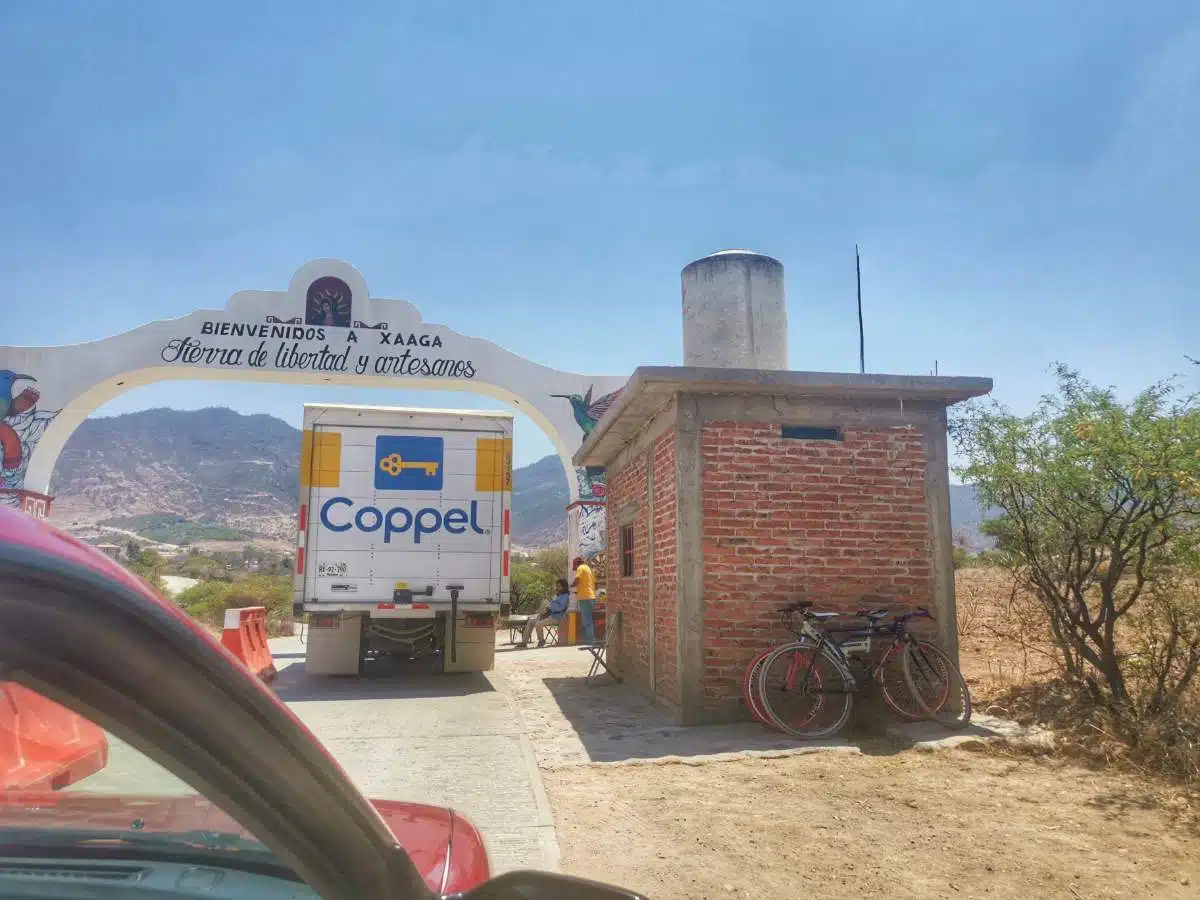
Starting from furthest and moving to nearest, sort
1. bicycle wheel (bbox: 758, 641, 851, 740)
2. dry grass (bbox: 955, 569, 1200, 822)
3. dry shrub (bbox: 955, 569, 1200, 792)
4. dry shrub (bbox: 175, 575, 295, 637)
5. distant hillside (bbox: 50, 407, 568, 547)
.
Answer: distant hillside (bbox: 50, 407, 568, 547) → dry shrub (bbox: 175, 575, 295, 637) → bicycle wheel (bbox: 758, 641, 851, 740) → dry shrub (bbox: 955, 569, 1200, 792) → dry grass (bbox: 955, 569, 1200, 822)

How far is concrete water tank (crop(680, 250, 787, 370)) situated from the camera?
9281 mm

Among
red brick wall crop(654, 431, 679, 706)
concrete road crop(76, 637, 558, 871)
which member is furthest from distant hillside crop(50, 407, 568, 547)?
red brick wall crop(654, 431, 679, 706)

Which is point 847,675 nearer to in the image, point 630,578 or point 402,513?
point 630,578

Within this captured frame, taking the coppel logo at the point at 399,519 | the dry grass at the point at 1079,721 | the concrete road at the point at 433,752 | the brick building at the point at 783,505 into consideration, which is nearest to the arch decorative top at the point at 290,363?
the coppel logo at the point at 399,519

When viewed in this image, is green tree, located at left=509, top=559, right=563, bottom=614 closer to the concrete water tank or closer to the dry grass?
the dry grass

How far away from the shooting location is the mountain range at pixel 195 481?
325ft

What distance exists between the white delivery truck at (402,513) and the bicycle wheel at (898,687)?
198 inches

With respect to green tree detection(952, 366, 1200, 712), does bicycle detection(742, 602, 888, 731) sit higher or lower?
lower

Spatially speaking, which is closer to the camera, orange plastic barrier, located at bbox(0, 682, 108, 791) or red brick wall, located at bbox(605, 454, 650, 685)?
orange plastic barrier, located at bbox(0, 682, 108, 791)

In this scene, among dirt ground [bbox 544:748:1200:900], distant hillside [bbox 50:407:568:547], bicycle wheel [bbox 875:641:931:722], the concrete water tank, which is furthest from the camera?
distant hillside [bbox 50:407:568:547]

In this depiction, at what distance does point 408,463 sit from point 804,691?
19.2 ft

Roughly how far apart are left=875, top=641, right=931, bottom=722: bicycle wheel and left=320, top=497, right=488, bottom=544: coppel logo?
5.32 meters

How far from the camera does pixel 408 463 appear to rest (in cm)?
1063

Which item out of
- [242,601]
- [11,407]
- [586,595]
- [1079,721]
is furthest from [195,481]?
[1079,721]
